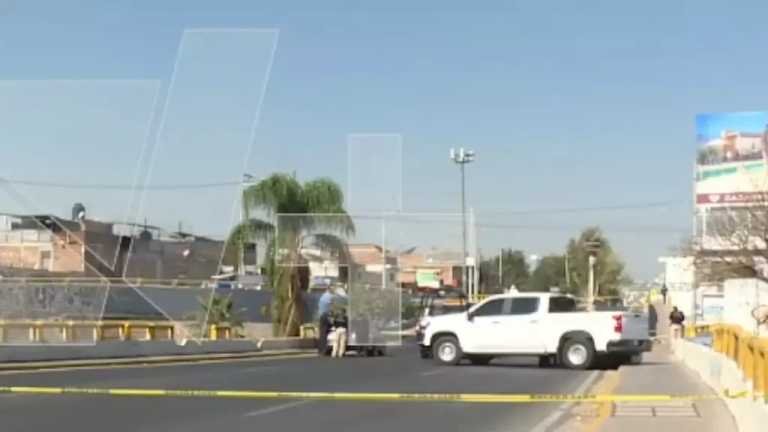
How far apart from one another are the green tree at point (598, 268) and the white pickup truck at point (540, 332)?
7293 centimetres

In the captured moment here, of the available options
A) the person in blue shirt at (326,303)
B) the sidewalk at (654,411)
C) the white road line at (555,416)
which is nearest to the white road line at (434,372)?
the sidewalk at (654,411)

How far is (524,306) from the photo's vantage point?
1048 inches

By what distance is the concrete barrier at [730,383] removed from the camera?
412 inches

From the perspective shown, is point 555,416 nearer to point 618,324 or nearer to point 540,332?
point 618,324

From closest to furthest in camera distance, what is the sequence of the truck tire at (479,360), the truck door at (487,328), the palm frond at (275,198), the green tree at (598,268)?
the truck door at (487,328) → the truck tire at (479,360) → the palm frond at (275,198) → the green tree at (598,268)

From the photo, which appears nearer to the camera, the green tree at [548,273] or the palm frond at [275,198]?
the palm frond at [275,198]

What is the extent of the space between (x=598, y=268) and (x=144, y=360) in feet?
259

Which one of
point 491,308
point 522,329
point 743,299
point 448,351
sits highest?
point 743,299

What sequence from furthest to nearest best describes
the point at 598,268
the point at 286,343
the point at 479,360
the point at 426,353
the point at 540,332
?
the point at 598,268
the point at 286,343
the point at 426,353
the point at 479,360
the point at 540,332

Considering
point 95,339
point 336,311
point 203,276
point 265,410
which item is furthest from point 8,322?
point 265,410

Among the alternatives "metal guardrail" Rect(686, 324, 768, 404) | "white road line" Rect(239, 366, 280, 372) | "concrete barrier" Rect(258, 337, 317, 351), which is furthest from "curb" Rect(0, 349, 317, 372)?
"metal guardrail" Rect(686, 324, 768, 404)

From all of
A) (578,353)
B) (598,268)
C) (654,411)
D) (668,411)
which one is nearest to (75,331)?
(578,353)

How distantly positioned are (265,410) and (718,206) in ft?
182

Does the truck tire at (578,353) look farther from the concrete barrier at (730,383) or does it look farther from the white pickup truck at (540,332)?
the concrete barrier at (730,383)
